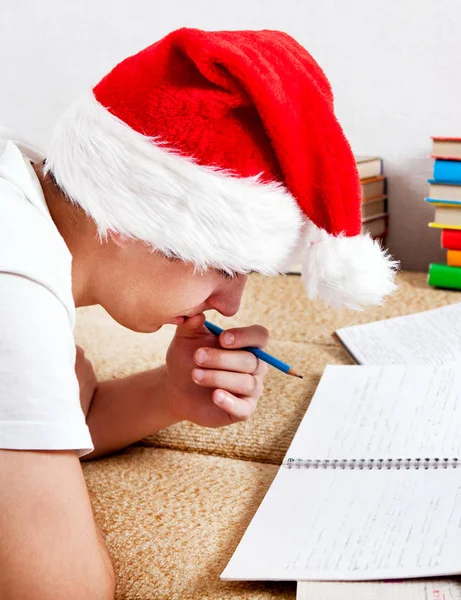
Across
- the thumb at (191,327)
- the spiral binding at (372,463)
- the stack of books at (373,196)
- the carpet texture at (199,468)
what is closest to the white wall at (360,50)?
the stack of books at (373,196)

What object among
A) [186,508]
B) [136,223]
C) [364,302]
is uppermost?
[136,223]

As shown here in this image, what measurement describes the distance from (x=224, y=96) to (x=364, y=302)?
271 mm

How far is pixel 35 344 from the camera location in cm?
61

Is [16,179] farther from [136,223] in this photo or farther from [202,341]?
[202,341]

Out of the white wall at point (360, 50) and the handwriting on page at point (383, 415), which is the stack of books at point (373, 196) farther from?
the handwriting on page at point (383, 415)

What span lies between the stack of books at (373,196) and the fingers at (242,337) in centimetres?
66

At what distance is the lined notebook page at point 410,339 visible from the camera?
1.05 metres

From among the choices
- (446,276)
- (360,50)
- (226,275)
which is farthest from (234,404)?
(360,50)

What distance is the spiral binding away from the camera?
74 cm

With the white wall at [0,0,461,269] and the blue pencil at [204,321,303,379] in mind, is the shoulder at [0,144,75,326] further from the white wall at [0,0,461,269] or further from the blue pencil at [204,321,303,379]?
the white wall at [0,0,461,269]

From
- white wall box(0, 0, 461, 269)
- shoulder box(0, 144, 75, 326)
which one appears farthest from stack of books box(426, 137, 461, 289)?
shoulder box(0, 144, 75, 326)

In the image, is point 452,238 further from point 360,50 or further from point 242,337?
point 242,337

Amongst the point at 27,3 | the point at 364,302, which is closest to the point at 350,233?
the point at 364,302

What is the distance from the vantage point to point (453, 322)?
1.17 meters
